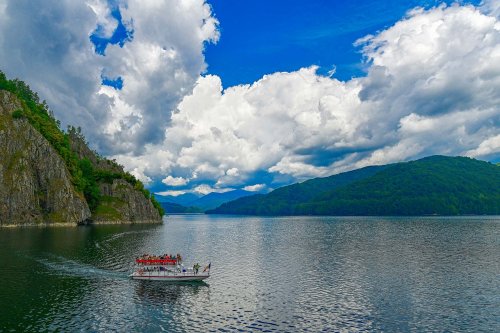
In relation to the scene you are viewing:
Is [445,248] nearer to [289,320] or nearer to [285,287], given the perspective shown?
[285,287]

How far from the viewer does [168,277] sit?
82375 mm

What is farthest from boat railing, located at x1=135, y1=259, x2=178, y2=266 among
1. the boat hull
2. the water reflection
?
the water reflection

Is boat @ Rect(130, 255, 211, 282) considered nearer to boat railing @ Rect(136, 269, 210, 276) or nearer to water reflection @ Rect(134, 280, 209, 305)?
boat railing @ Rect(136, 269, 210, 276)

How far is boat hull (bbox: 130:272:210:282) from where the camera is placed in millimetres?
80812

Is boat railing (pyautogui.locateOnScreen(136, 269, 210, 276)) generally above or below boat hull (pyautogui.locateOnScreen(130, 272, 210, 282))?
above

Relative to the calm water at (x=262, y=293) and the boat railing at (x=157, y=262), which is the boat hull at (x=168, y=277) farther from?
the boat railing at (x=157, y=262)

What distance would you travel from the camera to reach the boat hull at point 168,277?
265ft

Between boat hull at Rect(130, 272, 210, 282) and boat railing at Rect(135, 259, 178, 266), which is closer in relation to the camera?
boat hull at Rect(130, 272, 210, 282)

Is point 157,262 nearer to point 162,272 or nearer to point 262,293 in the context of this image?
point 162,272

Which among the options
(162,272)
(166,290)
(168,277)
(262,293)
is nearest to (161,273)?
(162,272)

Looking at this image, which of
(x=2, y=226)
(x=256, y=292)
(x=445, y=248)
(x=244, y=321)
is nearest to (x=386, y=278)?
(x=256, y=292)

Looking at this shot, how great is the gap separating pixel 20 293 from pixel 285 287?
4829cm

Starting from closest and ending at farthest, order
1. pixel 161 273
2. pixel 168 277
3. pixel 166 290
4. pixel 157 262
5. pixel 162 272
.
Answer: pixel 166 290, pixel 168 277, pixel 161 273, pixel 162 272, pixel 157 262

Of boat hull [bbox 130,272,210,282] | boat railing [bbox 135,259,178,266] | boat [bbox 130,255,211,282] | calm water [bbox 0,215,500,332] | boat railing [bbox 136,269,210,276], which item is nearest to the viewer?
calm water [bbox 0,215,500,332]
